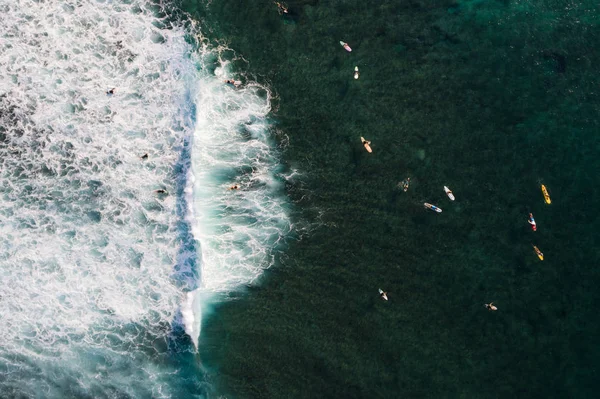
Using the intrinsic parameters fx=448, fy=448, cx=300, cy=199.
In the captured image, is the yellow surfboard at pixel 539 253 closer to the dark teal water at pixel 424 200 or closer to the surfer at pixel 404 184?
the dark teal water at pixel 424 200

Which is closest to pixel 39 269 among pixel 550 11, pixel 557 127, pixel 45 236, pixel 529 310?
pixel 45 236

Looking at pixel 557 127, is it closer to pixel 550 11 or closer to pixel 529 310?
pixel 550 11

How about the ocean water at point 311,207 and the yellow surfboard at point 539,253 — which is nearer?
the ocean water at point 311,207

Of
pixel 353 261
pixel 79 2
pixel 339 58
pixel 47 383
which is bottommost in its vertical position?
pixel 47 383

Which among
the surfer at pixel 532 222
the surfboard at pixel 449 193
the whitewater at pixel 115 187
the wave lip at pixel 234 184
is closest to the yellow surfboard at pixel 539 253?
the surfer at pixel 532 222

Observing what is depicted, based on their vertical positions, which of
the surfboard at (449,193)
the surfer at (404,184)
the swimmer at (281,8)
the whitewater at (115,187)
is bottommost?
the whitewater at (115,187)

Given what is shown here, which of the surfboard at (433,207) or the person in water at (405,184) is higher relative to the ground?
the person in water at (405,184)
